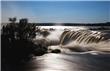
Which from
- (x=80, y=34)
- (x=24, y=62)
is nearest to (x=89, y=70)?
(x=24, y=62)

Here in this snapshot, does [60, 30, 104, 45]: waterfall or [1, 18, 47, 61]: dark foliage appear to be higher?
[1, 18, 47, 61]: dark foliage

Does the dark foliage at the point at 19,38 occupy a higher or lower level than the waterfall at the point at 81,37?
higher

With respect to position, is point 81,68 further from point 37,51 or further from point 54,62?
point 37,51

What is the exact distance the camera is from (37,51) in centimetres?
554

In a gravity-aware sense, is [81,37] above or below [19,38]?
below

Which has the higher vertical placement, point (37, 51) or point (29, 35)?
point (29, 35)

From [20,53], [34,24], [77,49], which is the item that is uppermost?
[34,24]

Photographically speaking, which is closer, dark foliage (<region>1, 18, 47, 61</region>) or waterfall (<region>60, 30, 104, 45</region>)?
dark foliage (<region>1, 18, 47, 61</region>)

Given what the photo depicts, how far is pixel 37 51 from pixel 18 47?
109 cm

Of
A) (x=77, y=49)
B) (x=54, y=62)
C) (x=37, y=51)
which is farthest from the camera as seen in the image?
(x=77, y=49)

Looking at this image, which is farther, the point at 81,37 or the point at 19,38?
the point at 81,37

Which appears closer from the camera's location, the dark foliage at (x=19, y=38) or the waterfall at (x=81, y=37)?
the dark foliage at (x=19, y=38)

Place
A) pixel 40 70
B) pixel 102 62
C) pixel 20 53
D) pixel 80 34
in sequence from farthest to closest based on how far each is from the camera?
pixel 80 34, pixel 102 62, pixel 20 53, pixel 40 70

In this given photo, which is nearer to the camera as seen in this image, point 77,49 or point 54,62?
point 54,62
